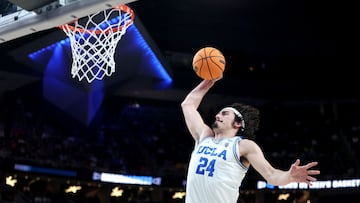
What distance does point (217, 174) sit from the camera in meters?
3.76

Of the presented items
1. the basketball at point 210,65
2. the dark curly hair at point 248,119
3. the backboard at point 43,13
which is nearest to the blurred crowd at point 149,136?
the backboard at point 43,13

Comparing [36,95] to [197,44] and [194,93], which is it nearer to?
[197,44]

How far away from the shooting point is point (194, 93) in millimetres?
4344

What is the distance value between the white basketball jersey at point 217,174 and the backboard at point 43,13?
1460 millimetres

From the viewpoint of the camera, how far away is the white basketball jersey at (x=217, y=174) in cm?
376

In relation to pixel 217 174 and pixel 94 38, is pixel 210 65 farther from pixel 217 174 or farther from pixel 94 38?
pixel 94 38

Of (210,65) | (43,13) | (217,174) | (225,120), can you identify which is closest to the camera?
(217,174)

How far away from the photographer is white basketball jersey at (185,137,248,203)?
12.3ft

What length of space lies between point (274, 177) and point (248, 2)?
12.9 m

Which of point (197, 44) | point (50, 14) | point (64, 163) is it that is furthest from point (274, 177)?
point (197, 44)

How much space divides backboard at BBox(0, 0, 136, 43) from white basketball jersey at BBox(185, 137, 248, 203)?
1460 mm

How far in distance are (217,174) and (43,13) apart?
Answer: 2.10 m

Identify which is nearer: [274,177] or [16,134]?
[274,177]

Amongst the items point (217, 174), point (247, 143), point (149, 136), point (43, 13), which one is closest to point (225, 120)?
point (247, 143)
